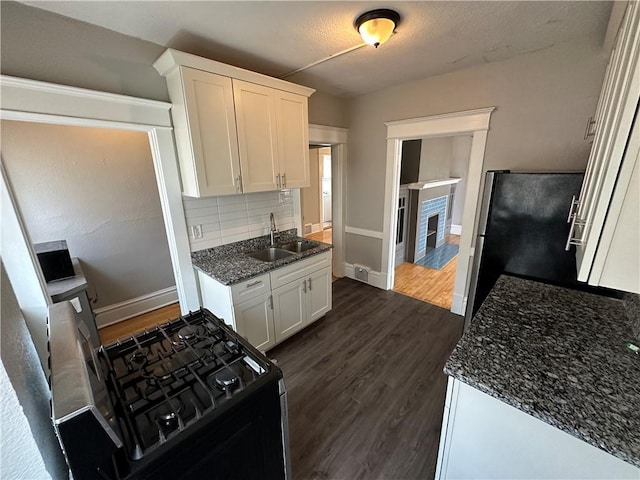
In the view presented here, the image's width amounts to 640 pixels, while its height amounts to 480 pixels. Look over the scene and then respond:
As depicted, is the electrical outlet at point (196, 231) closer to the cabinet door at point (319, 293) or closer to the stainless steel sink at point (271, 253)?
the stainless steel sink at point (271, 253)

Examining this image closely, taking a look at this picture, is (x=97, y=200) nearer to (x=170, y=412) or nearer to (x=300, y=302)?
(x=300, y=302)

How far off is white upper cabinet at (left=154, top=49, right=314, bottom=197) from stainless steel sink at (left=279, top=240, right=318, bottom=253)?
702mm

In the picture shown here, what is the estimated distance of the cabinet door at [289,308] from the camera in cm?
234

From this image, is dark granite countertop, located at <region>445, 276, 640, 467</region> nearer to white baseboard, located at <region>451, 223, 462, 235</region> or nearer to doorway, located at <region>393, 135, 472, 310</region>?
doorway, located at <region>393, 135, 472, 310</region>

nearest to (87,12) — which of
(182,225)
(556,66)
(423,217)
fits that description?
(182,225)

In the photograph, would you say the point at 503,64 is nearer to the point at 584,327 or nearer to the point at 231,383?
the point at 584,327

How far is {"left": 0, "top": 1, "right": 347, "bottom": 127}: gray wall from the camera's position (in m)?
1.42

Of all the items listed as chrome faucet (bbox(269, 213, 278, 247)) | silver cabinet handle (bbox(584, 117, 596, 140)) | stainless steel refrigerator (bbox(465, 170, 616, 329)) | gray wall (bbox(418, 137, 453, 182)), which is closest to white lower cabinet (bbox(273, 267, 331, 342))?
chrome faucet (bbox(269, 213, 278, 247))

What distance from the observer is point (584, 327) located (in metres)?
1.26

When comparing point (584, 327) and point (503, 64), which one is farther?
point (503, 64)

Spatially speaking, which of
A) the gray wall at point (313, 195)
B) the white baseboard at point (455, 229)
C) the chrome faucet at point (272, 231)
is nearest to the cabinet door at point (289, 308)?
the chrome faucet at point (272, 231)

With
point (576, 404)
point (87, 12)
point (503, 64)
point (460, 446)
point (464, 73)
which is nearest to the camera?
point (576, 404)

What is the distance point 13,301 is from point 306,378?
186 centimetres

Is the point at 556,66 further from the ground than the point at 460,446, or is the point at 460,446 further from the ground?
the point at 556,66
